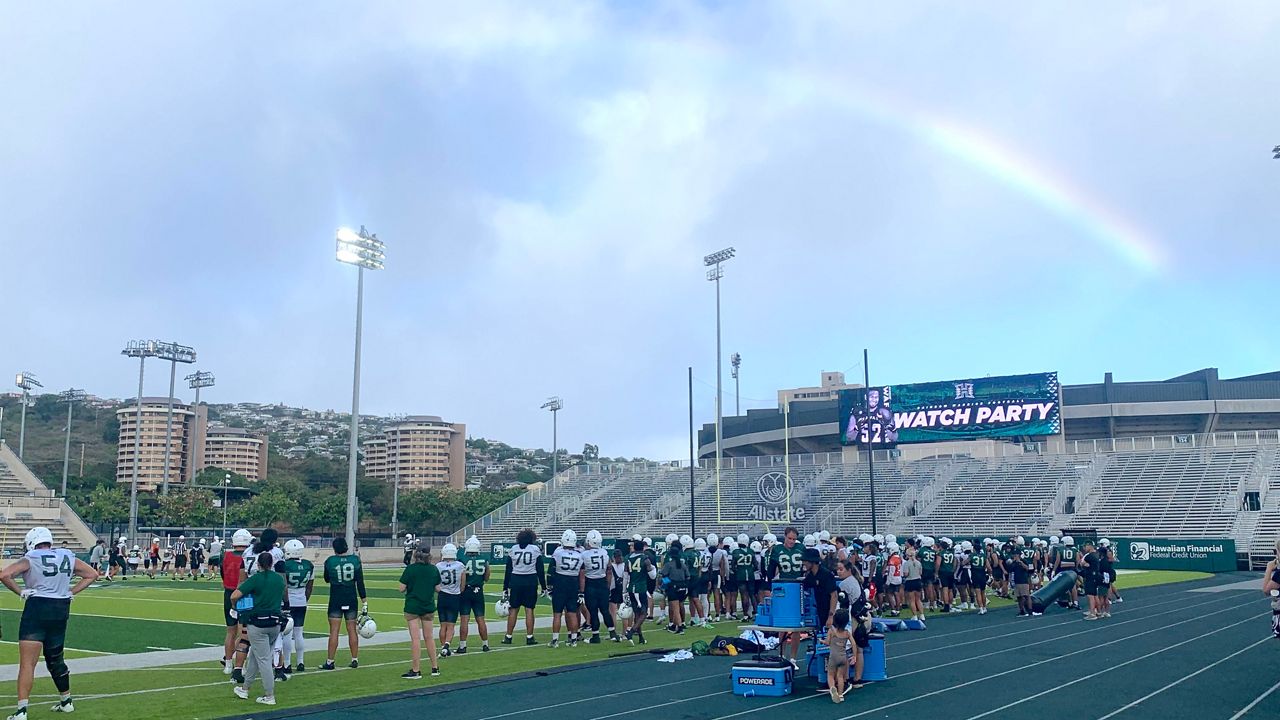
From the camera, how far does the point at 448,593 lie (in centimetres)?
1519

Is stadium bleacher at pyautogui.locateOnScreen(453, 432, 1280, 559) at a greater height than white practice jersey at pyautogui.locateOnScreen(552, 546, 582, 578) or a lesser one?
greater

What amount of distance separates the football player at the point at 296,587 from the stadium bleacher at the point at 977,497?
35924mm

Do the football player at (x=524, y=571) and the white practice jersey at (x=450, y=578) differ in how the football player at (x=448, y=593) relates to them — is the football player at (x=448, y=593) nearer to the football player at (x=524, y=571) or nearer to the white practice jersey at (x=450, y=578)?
the white practice jersey at (x=450, y=578)

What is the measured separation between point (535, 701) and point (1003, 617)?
47.6ft

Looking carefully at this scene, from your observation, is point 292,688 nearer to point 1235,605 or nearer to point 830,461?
point 1235,605

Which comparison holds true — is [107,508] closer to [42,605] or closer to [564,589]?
[564,589]

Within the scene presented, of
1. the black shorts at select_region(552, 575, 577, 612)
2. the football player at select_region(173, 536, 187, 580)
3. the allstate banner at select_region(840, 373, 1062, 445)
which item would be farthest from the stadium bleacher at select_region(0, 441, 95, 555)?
the black shorts at select_region(552, 575, 577, 612)

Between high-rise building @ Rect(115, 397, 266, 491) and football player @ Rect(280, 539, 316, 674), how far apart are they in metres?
143

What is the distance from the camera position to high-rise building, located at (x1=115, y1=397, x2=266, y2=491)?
527 ft

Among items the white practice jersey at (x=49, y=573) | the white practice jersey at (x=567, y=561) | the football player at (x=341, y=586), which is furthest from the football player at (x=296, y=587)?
the white practice jersey at (x=567, y=561)

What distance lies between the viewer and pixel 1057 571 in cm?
2466

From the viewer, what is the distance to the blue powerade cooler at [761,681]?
1180 cm

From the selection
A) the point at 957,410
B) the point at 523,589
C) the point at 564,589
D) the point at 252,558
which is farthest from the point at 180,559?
the point at 957,410

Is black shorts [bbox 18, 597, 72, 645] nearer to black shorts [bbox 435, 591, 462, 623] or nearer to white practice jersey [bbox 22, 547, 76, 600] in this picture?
white practice jersey [bbox 22, 547, 76, 600]
